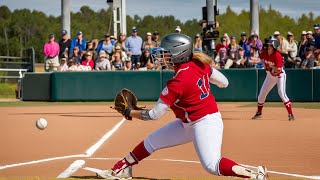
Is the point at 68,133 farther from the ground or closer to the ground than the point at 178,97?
closer to the ground

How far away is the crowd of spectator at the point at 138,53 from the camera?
25.8 metres

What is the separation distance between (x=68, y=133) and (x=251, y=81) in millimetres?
12914

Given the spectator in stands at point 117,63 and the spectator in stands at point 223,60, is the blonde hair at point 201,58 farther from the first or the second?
the spectator in stands at point 117,63

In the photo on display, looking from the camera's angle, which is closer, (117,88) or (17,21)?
(117,88)

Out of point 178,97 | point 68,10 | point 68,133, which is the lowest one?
point 68,133

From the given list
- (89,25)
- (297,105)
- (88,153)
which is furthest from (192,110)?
(89,25)

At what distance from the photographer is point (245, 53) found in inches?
1043

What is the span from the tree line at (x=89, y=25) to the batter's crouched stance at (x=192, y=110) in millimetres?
71079

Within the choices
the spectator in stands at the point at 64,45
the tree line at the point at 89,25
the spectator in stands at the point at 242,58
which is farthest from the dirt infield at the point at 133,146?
the tree line at the point at 89,25

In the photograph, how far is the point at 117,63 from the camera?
27.2 meters

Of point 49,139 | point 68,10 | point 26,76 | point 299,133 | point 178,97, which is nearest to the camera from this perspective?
point 178,97

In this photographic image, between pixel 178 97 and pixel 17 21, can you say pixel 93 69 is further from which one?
pixel 17 21

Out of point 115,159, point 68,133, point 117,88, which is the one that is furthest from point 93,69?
point 115,159

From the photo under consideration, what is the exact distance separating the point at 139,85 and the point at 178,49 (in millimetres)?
19309
